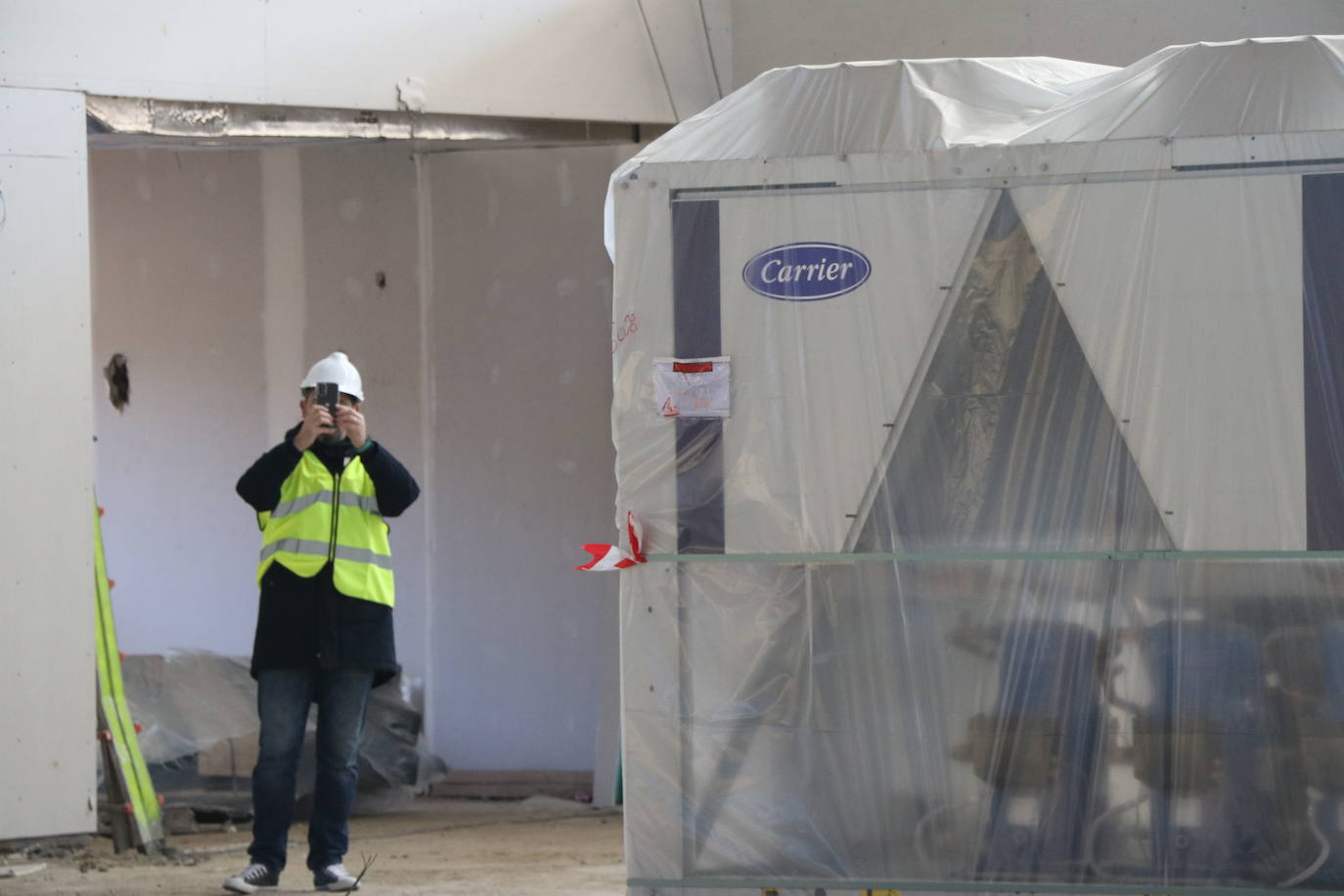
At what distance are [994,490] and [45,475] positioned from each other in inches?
143

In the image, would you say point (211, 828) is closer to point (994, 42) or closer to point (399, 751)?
point (399, 751)

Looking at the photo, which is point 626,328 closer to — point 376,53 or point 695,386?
point 695,386

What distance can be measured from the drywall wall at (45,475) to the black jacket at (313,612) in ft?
2.60

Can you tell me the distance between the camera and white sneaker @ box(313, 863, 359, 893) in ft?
17.9

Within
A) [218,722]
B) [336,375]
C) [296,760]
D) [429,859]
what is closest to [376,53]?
[336,375]

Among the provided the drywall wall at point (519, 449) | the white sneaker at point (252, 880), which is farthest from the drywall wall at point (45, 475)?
the drywall wall at point (519, 449)

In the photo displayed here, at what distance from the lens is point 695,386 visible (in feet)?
13.2

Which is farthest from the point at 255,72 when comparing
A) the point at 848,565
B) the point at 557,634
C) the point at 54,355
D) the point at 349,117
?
the point at 848,565

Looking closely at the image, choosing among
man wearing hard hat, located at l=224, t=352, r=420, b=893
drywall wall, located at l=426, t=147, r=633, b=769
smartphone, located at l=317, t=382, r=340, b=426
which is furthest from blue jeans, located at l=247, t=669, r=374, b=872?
drywall wall, located at l=426, t=147, r=633, b=769

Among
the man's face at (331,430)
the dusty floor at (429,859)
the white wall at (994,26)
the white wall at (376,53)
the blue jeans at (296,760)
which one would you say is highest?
the white wall at (994,26)

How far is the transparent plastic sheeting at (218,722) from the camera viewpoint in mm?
7137

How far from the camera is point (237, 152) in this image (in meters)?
7.89

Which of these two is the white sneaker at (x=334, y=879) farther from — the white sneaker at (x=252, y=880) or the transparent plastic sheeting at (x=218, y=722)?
the transparent plastic sheeting at (x=218, y=722)

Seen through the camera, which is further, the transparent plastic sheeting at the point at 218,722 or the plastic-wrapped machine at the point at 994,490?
the transparent plastic sheeting at the point at 218,722
